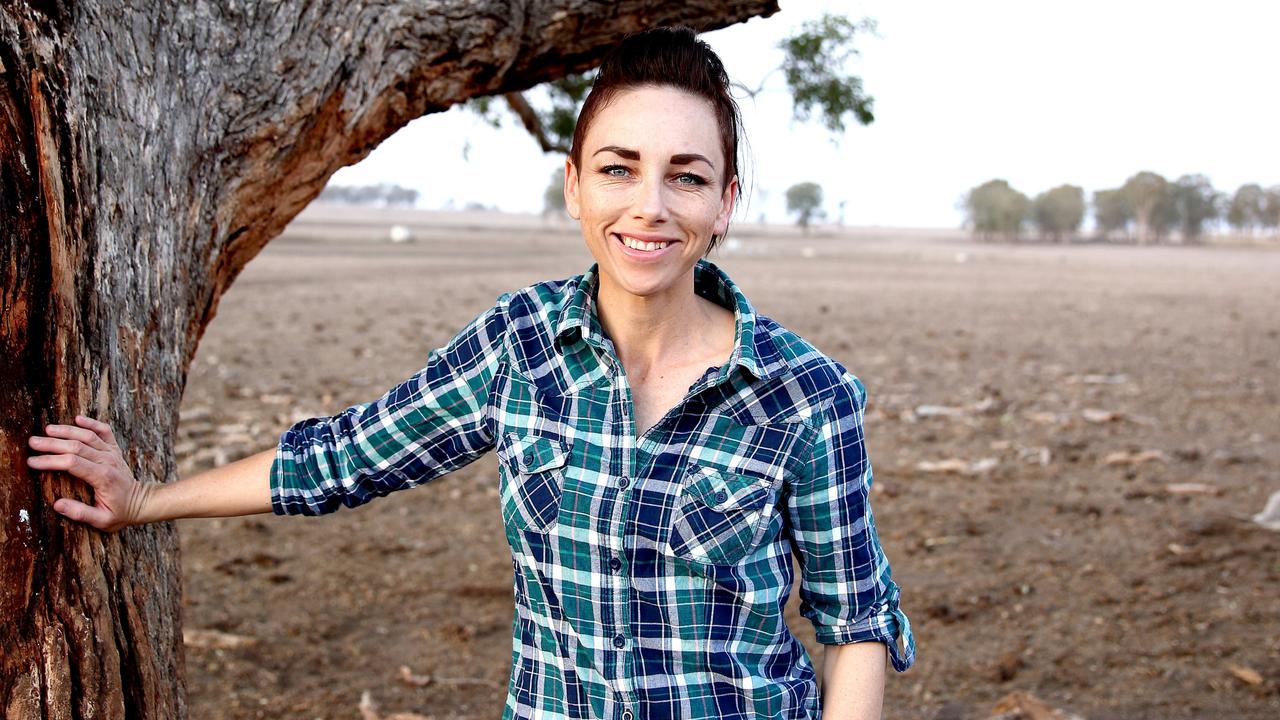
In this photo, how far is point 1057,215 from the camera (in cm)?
10212

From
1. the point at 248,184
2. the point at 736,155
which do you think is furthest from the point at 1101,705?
the point at 248,184

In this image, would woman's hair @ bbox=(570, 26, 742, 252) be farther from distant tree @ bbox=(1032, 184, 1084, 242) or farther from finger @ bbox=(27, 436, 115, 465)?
distant tree @ bbox=(1032, 184, 1084, 242)

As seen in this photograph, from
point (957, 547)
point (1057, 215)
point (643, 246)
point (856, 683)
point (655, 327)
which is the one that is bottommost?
point (957, 547)

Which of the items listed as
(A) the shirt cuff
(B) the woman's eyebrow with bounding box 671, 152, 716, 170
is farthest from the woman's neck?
(A) the shirt cuff

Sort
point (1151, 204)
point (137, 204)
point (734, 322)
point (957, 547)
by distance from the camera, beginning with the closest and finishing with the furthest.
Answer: point (734, 322)
point (137, 204)
point (957, 547)
point (1151, 204)

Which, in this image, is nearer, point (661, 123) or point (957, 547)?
point (661, 123)

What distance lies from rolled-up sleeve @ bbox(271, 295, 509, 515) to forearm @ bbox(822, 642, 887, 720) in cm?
73

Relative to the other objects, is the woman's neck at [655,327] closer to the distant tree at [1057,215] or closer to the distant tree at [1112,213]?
the distant tree at [1057,215]

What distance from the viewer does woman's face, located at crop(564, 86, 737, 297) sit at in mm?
1786

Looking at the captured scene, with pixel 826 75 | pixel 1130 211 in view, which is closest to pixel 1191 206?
pixel 1130 211

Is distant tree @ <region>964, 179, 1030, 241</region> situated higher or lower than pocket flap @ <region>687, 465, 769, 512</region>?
higher

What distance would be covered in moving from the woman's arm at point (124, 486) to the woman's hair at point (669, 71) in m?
0.88

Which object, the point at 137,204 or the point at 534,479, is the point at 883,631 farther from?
the point at 137,204

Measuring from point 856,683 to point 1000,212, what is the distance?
107 meters
